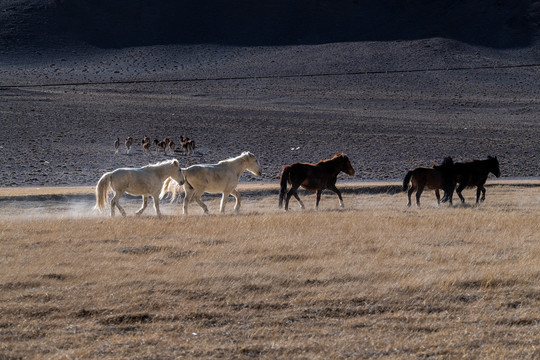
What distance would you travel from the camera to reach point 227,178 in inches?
674

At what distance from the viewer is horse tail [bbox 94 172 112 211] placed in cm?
1559

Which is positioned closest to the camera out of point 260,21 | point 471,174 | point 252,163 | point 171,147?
point 252,163

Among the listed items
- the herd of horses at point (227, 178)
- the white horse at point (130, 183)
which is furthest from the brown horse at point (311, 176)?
the white horse at point (130, 183)

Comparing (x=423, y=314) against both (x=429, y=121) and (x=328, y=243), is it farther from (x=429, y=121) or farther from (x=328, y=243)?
(x=429, y=121)

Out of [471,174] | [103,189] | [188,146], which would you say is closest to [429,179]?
[471,174]

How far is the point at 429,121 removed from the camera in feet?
171

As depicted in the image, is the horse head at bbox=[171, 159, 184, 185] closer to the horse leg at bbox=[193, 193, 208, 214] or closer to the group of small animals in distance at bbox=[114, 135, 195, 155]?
the horse leg at bbox=[193, 193, 208, 214]

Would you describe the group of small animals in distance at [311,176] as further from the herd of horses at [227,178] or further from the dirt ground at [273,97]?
the dirt ground at [273,97]

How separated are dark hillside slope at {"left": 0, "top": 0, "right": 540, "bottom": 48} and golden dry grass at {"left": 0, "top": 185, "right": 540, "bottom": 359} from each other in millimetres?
90701

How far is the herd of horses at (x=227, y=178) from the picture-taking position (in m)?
15.7

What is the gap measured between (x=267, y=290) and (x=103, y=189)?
7614mm

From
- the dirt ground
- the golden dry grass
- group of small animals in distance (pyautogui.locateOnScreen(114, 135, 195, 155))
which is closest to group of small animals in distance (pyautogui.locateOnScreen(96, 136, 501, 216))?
the golden dry grass

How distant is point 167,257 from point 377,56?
7887 centimetres

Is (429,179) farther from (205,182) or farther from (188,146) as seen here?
(188,146)
